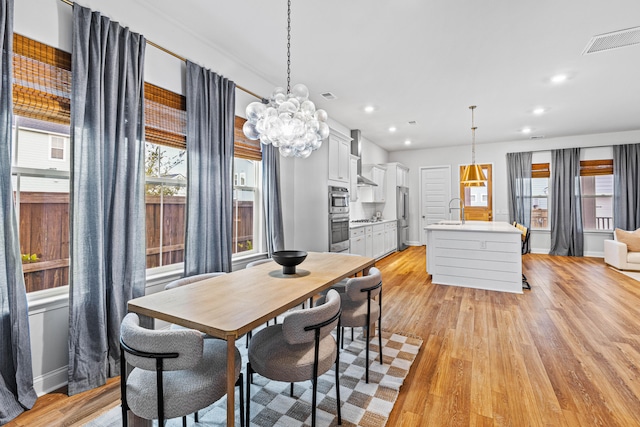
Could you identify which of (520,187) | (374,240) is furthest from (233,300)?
(520,187)

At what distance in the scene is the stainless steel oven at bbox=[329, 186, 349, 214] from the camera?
4.50 m

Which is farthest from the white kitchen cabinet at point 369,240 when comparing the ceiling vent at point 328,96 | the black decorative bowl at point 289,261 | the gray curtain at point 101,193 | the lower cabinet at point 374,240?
the gray curtain at point 101,193

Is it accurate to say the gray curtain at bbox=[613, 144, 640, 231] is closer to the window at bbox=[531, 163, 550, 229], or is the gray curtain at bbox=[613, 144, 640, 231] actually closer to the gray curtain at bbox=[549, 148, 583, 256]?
the gray curtain at bbox=[549, 148, 583, 256]

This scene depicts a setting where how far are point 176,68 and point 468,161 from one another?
7.62 meters

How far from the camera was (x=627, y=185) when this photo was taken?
6555 millimetres

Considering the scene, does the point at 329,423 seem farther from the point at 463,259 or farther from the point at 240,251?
the point at 463,259

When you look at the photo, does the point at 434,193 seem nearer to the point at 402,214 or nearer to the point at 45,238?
the point at 402,214

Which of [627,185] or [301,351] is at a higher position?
A: [627,185]

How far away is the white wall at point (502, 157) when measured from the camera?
6.87 m

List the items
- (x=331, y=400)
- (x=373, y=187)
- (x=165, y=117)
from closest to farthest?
(x=331, y=400)
(x=165, y=117)
(x=373, y=187)

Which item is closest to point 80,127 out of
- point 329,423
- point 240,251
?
point 240,251

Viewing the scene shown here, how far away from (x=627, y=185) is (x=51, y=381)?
9.87 m

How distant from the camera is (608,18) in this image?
265cm

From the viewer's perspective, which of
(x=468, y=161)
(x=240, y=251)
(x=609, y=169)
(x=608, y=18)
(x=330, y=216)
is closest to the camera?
(x=608, y=18)
